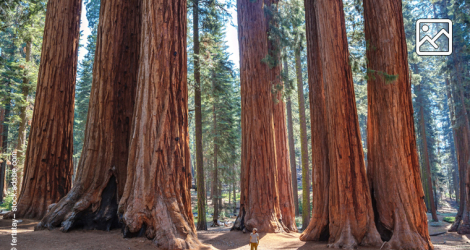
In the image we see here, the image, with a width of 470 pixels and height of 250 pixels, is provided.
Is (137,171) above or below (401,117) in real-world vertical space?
below

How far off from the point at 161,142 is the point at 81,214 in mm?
2142

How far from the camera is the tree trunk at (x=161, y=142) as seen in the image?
199 inches

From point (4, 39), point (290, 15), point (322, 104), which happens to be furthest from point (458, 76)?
point (4, 39)

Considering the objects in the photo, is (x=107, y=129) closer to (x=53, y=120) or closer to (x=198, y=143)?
(x=53, y=120)

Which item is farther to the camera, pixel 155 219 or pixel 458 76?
pixel 458 76

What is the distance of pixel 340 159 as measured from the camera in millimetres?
7246

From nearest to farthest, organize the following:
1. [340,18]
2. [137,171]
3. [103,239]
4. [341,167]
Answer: [103,239]
[137,171]
[341,167]
[340,18]

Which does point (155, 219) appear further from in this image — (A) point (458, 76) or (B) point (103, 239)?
(A) point (458, 76)

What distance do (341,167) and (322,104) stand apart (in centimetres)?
231

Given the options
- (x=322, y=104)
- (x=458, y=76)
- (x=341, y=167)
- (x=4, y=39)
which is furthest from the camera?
(x=4, y=39)

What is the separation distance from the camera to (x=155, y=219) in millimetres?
5027
